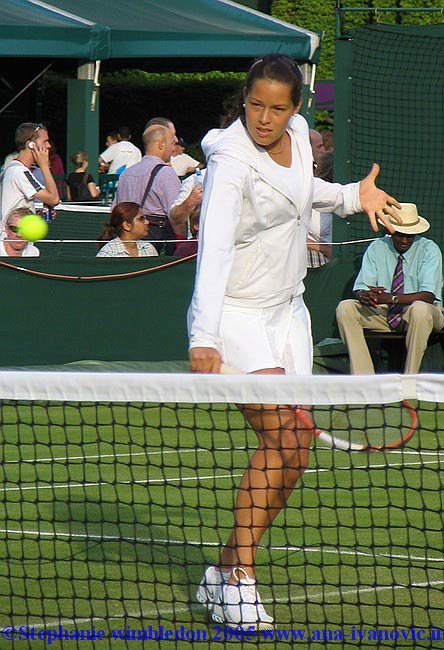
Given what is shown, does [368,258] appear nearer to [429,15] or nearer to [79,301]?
[79,301]

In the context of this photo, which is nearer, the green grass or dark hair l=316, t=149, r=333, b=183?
the green grass

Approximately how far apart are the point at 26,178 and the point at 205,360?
7739 millimetres

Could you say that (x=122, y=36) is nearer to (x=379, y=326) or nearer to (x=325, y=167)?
(x=325, y=167)

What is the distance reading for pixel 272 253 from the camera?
15.8 feet

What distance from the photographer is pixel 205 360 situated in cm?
454

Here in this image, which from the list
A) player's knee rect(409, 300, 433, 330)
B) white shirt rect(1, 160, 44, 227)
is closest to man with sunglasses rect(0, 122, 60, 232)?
white shirt rect(1, 160, 44, 227)

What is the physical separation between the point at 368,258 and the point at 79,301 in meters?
2.47

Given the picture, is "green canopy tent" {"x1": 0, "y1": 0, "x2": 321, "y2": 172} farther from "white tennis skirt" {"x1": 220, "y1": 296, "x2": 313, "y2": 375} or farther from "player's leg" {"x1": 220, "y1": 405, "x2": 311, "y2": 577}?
"player's leg" {"x1": 220, "y1": 405, "x2": 311, "y2": 577}

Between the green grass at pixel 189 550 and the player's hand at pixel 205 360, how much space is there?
1.09 feet

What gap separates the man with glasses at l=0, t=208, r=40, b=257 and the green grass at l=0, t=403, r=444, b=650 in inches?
121

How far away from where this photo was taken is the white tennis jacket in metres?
4.59

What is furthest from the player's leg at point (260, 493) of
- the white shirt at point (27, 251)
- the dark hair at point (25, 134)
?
the dark hair at point (25, 134)

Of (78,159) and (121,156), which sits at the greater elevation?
(78,159)

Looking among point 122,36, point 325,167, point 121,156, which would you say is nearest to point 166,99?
point 121,156
